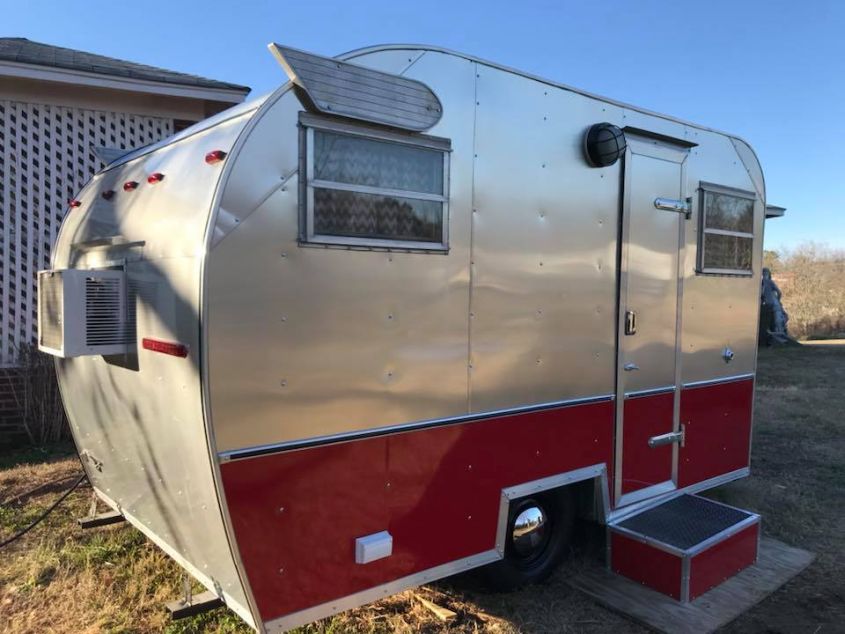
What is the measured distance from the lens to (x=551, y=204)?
3660 mm

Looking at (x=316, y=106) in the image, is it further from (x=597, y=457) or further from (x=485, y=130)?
(x=597, y=457)

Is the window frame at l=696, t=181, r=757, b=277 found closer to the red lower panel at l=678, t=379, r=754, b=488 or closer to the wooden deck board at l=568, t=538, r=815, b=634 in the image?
→ the red lower panel at l=678, t=379, r=754, b=488

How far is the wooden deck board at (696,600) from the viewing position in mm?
3602

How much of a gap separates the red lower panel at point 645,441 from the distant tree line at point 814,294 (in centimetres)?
2236

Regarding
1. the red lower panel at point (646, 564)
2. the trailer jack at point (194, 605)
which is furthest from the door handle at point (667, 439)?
the trailer jack at point (194, 605)

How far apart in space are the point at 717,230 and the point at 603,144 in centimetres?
158

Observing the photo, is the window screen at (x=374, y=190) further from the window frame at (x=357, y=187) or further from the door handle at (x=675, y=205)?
the door handle at (x=675, y=205)

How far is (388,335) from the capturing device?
2.94 metres

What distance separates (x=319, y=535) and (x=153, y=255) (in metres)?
1.44

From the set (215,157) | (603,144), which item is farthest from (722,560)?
(215,157)

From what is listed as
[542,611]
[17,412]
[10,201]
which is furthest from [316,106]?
[17,412]

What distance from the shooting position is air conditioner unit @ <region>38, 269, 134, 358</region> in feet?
9.44

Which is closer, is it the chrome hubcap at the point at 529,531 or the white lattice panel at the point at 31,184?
the chrome hubcap at the point at 529,531

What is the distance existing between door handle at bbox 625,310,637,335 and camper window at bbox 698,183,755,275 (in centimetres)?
89
